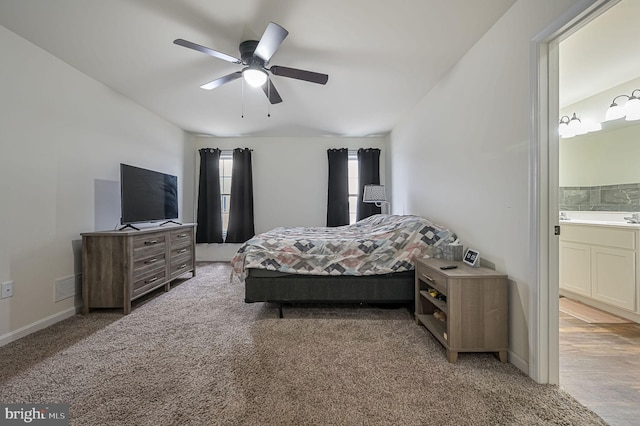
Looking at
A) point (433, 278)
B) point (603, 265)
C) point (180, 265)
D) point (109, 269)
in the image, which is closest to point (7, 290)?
point (109, 269)

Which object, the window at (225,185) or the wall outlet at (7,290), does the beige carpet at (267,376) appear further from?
the window at (225,185)

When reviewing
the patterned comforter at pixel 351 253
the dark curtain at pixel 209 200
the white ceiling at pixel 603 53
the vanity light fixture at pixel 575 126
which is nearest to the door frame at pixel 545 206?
the white ceiling at pixel 603 53

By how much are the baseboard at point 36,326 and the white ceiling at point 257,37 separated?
208 cm

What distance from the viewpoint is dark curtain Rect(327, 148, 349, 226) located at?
489cm

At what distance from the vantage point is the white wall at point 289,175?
16.4ft

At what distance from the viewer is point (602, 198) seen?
297 centimetres

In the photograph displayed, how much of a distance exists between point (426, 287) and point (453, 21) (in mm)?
2061

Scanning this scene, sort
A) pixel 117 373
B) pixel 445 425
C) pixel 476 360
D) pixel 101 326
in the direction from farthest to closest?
1. pixel 101 326
2. pixel 476 360
3. pixel 117 373
4. pixel 445 425

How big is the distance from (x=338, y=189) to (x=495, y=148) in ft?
10.3

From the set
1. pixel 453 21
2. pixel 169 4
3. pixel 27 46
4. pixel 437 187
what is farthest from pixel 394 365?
pixel 27 46

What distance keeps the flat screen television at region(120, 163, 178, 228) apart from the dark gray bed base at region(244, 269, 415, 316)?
159cm

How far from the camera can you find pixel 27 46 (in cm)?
216

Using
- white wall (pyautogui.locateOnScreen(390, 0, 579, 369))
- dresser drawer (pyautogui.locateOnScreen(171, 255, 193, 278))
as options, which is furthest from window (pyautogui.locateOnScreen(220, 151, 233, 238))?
white wall (pyautogui.locateOnScreen(390, 0, 579, 369))

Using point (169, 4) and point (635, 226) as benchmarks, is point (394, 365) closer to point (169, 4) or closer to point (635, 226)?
point (635, 226)
